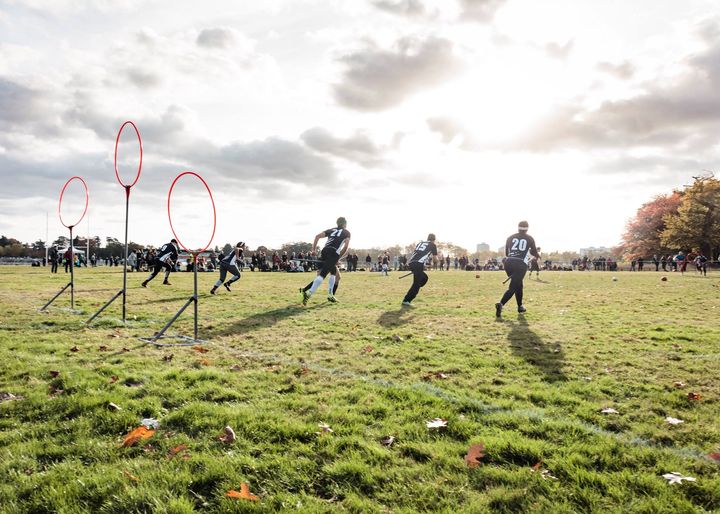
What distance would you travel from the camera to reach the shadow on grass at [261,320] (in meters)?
8.70

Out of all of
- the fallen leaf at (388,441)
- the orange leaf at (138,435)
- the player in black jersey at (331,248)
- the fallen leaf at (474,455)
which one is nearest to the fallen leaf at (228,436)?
the orange leaf at (138,435)

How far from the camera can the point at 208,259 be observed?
45906mm

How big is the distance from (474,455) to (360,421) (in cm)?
107

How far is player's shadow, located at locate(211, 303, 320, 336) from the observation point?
8.70 metres

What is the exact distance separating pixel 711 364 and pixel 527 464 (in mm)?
4427

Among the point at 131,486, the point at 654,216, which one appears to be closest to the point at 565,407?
the point at 131,486

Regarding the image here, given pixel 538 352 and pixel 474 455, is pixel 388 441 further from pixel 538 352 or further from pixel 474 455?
pixel 538 352

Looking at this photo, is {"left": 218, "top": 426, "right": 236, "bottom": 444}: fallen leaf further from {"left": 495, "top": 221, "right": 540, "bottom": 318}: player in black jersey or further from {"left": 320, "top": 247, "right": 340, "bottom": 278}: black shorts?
{"left": 320, "top": 247, "right": 340, "bottom": 278}: black shorts

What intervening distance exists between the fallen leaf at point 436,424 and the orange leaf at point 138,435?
7.59ft

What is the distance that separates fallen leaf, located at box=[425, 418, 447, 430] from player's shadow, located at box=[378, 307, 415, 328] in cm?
524

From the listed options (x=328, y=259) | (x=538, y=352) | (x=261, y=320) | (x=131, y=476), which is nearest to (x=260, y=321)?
(x=261, y=320)

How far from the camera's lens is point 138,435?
12.1 feet

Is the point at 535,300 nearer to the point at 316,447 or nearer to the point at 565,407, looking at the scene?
the point at 565,407

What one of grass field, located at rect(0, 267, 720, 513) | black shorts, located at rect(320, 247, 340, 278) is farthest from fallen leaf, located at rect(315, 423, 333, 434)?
black shorts, located at rect(320, 247, 340, 278)
